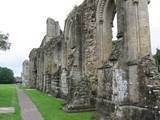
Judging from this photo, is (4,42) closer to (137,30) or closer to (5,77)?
(137,30)

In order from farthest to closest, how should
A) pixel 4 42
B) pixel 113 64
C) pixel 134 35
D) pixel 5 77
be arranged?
pixel 5 77
pixel 4 42
pixel 113 64
pixel 134 35

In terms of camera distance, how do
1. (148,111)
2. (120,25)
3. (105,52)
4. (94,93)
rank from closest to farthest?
(148,111), (120,25), (105,52), (94,93)

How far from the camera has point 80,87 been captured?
14.4 meters

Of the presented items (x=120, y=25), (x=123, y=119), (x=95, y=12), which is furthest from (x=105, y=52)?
(x=123, y=119)

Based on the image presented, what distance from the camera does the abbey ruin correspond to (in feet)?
29.1

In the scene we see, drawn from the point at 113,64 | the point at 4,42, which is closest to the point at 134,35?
the point at 113,64

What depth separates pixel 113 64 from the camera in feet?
33.4

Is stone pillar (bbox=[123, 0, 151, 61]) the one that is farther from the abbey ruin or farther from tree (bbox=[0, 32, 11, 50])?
tree (bbox=[0, 32, 11, 50])

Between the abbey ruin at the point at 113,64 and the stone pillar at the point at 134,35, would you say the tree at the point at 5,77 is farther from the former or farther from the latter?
the stone pillar at the point at 134,35

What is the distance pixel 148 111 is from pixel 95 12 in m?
6.26

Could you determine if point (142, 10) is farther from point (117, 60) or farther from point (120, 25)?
point (117, 60)

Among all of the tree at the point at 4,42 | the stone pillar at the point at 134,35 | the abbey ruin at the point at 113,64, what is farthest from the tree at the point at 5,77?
the stone pillar at the point at 134,35

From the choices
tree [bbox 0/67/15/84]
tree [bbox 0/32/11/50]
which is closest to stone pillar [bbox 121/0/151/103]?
tree [bbox 0/32/11/50]

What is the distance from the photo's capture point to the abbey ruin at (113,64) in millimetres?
8875
